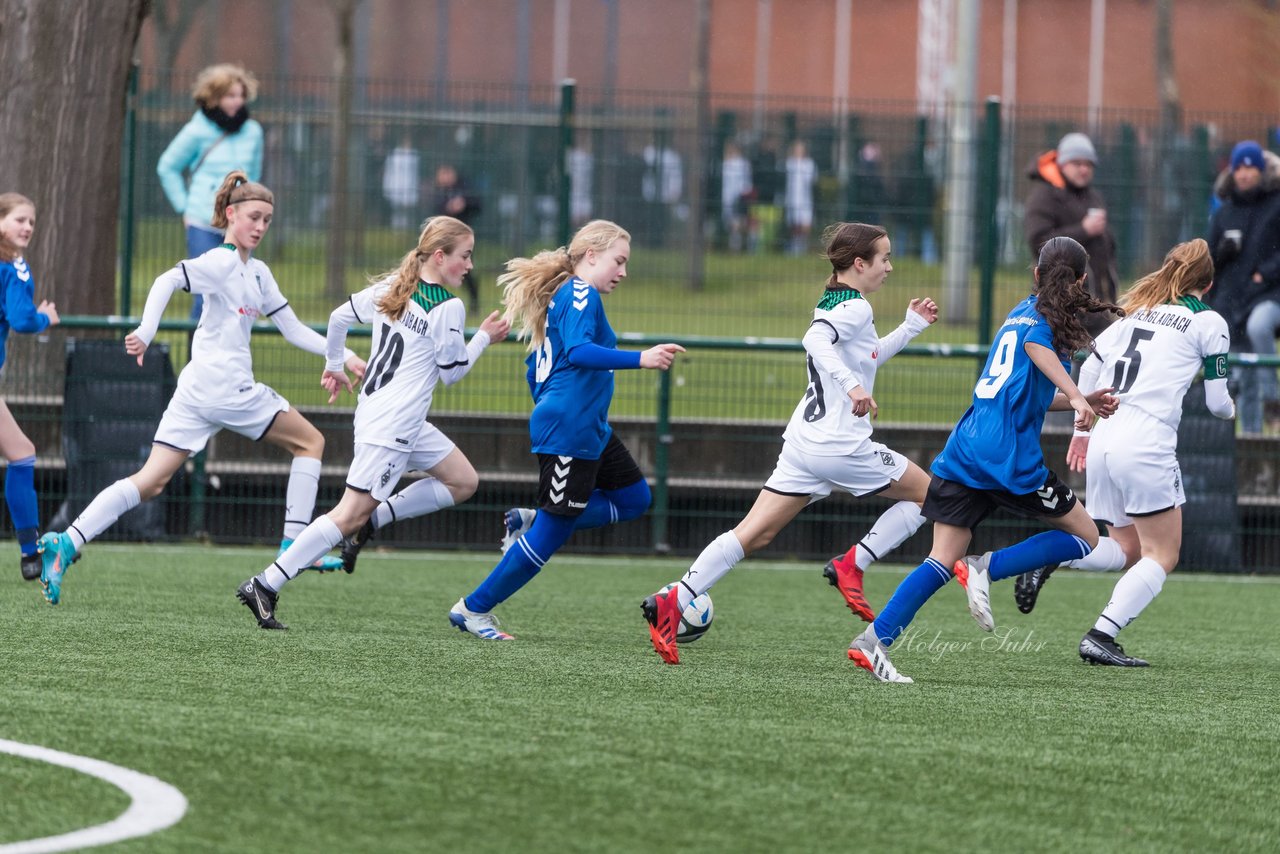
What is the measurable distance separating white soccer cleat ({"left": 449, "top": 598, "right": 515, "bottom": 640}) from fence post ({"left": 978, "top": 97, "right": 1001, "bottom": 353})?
6.12 m

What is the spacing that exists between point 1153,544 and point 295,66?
126 ft

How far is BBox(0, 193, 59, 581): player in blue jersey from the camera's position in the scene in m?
8.18

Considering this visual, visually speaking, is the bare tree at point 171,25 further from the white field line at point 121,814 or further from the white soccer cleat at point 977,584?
the white field line at point 121,814

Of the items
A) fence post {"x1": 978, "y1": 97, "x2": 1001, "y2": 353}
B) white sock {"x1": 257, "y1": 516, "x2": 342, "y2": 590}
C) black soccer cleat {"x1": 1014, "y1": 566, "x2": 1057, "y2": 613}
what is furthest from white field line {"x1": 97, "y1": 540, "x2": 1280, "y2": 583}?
white sock {"x1": 257, "y1": 516, "x2": 342, "y2": 590}

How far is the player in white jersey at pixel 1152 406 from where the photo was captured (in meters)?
7.40

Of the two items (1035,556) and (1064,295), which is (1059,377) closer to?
(1064,295)

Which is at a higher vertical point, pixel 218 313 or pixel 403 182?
pixel 403 182

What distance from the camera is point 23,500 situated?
28.2 feet

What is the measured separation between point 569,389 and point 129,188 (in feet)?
20.9

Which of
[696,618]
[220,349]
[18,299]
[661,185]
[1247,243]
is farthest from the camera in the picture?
[661,185]

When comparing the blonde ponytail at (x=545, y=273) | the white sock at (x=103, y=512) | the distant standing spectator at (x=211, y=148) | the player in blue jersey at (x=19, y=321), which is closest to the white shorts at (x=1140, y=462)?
the blonde ponytail at (x=545, y=273)

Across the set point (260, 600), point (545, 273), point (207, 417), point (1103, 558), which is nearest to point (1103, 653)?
point (1103, 558)

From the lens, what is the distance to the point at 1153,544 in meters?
7.54

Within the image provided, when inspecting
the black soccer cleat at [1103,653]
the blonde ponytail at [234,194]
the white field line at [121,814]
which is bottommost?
the black soccer cleat at [1103,653]
